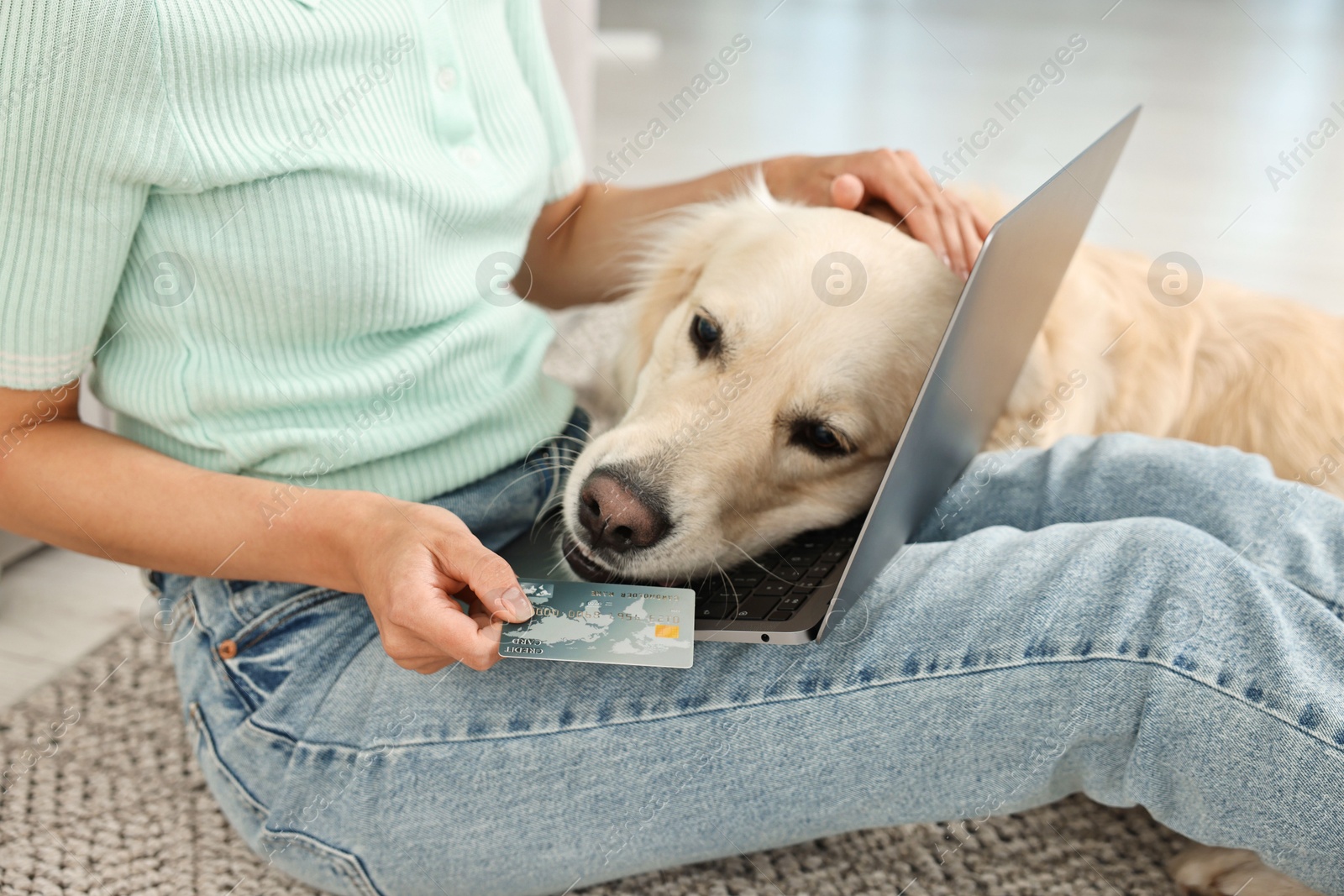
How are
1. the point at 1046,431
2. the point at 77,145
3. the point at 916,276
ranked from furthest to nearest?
the point at 1046,431 < the point at 916,276 < the point at 77,145

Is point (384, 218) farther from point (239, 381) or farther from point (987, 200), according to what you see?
point (987, 200)

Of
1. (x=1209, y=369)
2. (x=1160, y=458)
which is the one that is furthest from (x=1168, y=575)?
(x=1209, y=369)

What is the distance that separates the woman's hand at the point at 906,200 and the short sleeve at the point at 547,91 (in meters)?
0.33

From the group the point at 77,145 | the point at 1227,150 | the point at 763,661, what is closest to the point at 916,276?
the point at 763,661

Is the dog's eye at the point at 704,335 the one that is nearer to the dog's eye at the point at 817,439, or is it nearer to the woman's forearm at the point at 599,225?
the dog's eye at the point at 817,439

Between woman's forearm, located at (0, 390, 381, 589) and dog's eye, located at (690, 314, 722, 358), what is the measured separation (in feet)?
1.62

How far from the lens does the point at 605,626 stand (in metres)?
0.78

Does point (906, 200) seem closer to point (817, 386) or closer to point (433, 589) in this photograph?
point (817, 386)

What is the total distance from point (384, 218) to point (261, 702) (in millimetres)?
466

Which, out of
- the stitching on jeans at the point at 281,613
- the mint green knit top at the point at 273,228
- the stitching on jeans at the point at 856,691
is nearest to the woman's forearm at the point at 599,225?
the mint green knit top at the point at 273,228

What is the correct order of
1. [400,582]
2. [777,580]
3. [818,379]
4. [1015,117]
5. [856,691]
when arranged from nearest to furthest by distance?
[400,582], [856,691], [777,580], [818,379], [1015,117]

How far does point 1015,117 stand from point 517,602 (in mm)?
4159

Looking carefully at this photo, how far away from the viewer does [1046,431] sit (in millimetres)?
1311

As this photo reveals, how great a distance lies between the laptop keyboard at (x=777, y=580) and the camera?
2.99ft
